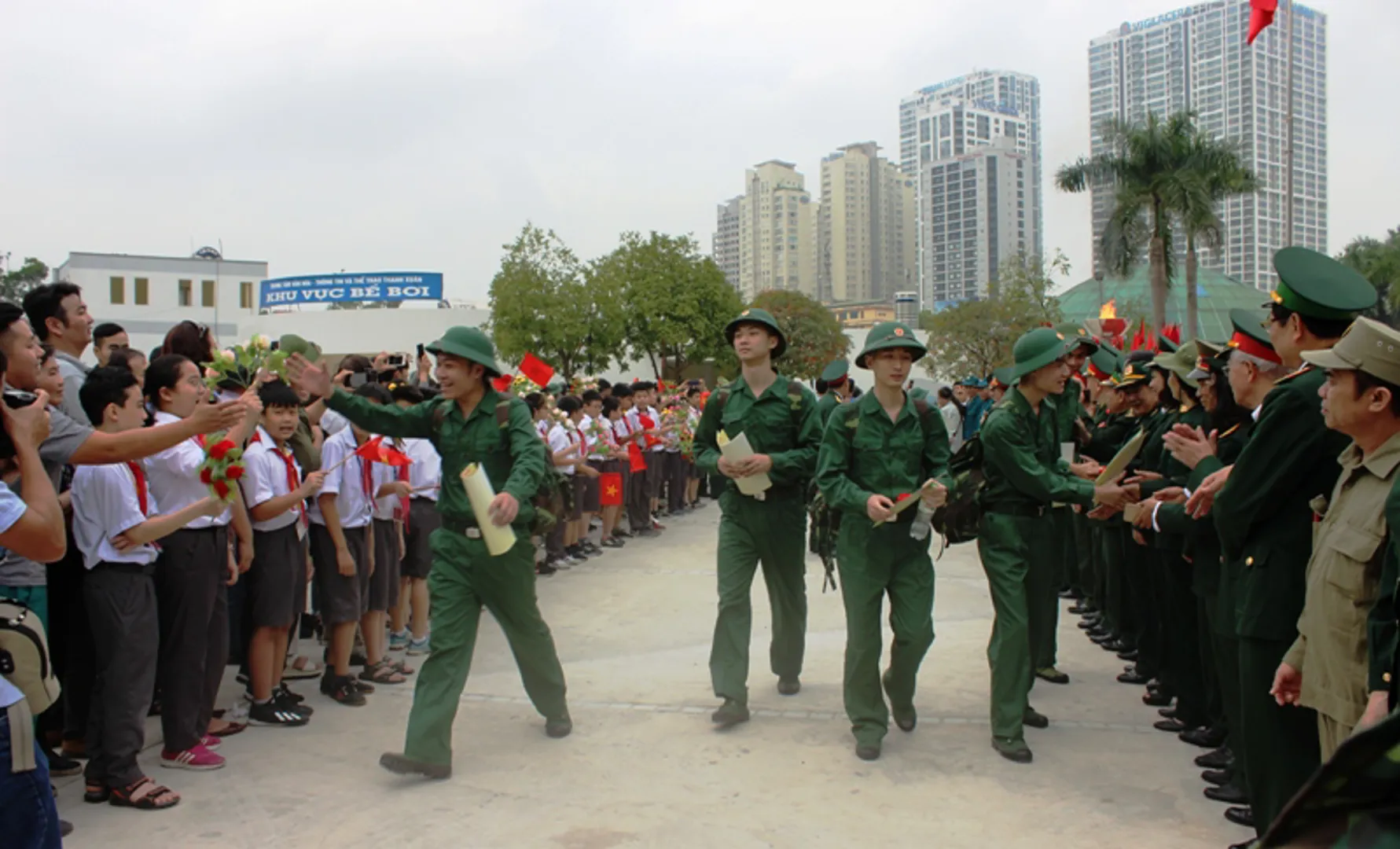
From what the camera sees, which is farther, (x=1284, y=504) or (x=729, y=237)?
(x=729, y=237)

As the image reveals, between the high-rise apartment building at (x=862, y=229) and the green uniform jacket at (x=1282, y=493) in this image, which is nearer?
the green uniform jacket at (x=1282, y=493)

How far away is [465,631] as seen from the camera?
17.4 ft

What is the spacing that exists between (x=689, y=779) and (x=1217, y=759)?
2.64m

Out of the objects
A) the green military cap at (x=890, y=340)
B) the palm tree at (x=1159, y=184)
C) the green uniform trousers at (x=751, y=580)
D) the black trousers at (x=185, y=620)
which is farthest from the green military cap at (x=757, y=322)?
the palm tree at (x=1159, y=184)

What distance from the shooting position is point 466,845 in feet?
14.0

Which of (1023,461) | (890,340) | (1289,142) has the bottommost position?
(1023,461)

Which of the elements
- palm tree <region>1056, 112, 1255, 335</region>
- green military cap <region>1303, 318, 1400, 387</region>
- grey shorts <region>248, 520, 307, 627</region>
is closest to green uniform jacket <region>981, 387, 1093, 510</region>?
green military cap <region>1303, 318, 1400, 387</region>

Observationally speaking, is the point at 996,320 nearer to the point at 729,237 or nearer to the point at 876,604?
the point at 876,604

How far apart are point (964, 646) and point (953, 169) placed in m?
78.3

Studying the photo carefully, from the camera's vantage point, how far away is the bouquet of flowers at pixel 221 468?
15.4 feet

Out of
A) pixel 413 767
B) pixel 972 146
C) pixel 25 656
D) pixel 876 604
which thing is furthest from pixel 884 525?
pixel 972 146

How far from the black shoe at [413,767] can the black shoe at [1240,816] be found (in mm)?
3620

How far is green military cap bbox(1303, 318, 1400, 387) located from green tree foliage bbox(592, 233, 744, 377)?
40.7 m

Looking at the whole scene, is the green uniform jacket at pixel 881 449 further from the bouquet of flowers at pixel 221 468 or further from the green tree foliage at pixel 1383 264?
the green tree foliage at pixel 1383 264
